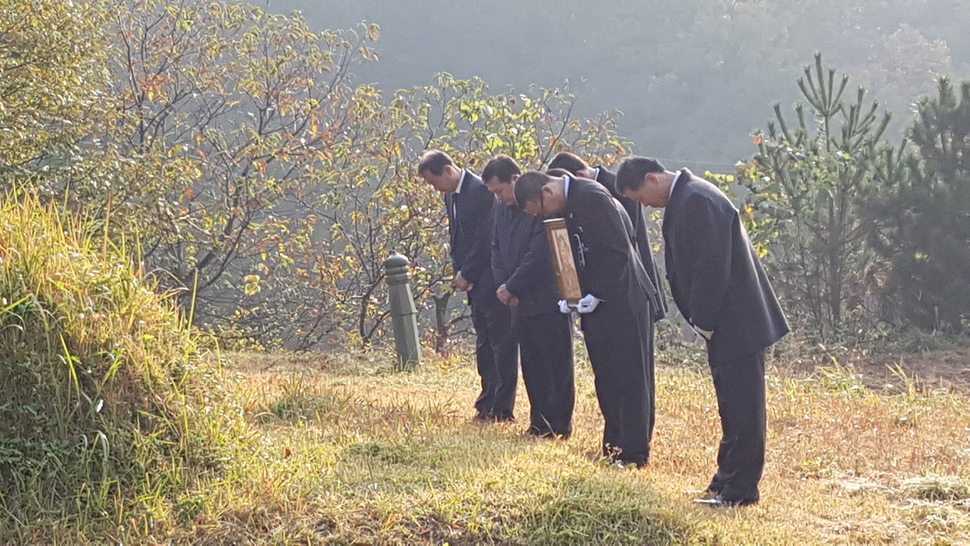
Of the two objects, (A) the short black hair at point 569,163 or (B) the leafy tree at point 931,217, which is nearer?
(A) the short black hair at point 569,163

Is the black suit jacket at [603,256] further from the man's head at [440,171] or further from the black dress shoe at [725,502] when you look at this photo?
the man's head at [440,171]

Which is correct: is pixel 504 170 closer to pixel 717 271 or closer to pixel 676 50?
pixel 717 271

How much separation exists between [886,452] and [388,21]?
157 feet

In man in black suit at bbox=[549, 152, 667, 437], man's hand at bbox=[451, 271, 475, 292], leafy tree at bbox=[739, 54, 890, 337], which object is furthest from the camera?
leafy tree at bbox=[739, 54, 890, 337]

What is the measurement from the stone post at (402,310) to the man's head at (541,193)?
192 inches

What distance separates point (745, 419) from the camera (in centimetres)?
504

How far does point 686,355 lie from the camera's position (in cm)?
1433

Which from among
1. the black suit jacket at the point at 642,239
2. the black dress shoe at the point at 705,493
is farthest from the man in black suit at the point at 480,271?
the black dress shoe at the point at 705,493

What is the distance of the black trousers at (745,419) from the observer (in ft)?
16.5

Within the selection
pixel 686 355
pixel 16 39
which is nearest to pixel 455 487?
pixel 16 39

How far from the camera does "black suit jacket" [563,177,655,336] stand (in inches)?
229

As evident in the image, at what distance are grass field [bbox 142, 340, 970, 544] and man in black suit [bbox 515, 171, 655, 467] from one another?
253 mm

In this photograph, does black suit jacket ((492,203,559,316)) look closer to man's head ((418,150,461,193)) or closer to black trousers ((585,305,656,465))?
black trousers ((585,305,656,465))

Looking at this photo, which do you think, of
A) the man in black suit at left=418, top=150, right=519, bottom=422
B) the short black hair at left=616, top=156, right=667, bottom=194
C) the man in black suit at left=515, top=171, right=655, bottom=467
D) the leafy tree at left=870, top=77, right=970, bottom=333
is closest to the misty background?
the leafy tree at left=870, top=77, right=970, bottom=333
